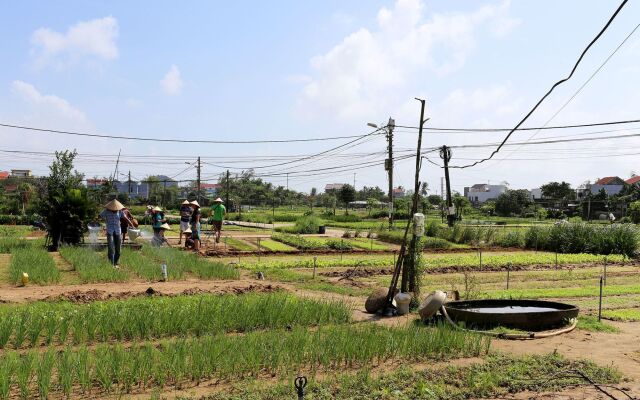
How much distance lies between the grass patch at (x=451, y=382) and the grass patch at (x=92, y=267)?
8.28 metres

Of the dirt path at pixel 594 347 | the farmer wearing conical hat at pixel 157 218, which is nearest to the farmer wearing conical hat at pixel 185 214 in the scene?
the farmer wearing conical hat at pixel 157 218

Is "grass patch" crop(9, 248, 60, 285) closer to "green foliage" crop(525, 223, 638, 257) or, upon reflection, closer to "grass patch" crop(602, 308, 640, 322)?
"grass patch" crop(602, 308, 640, 322)

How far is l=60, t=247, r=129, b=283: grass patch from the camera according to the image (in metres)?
13.2

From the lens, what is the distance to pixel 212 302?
379 inches

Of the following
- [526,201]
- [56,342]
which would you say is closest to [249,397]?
[56,342]

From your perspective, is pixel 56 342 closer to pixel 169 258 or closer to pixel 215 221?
pixel 169 258

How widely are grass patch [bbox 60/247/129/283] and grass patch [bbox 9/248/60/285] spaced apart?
1.84ft

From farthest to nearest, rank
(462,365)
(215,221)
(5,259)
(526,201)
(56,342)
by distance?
(526,201) < (215,221) < (5,259) < (56,342) < (462,365)

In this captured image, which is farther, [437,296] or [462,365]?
[437,296]

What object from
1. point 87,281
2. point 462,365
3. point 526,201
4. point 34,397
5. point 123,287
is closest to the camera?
point 34,397

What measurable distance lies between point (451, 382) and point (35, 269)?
10750 mm

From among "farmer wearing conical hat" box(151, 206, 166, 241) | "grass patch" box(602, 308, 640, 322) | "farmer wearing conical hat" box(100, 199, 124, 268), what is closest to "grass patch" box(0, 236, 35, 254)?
"farmer wearing conical hat" box(151, 206, 166, 241)

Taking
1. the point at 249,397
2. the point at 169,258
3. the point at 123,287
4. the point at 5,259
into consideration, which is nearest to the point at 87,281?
the point at 123,287

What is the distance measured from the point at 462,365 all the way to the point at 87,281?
30.1 ft
